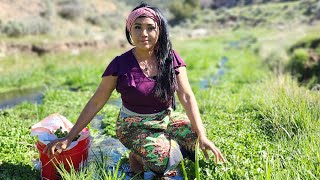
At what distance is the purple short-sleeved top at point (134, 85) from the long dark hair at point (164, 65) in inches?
2.4

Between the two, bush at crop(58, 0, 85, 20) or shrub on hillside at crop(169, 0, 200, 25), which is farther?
shrub on hillside at crop(169, 0, 200, 25)

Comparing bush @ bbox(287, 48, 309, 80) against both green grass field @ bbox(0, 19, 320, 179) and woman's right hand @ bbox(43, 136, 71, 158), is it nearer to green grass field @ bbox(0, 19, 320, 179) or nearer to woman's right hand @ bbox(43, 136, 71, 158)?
green grass field @ bbox(0, 19, 320, 179)

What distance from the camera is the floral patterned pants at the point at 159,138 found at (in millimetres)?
3553

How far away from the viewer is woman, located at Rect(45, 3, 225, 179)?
3574 millimetres

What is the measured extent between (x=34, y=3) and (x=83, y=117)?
86.7 ft

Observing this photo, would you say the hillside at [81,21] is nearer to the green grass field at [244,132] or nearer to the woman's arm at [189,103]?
the woman's arm at [189,103]

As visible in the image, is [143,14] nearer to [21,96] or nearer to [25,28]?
[21,96]

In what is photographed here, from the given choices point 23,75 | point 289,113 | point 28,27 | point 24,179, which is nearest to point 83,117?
point 24,179

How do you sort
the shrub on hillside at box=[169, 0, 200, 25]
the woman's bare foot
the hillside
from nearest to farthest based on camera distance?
1. the woman's bare foot
2. the hillside
3. the shrub on hillside at box=[169, 0, 200, 25]

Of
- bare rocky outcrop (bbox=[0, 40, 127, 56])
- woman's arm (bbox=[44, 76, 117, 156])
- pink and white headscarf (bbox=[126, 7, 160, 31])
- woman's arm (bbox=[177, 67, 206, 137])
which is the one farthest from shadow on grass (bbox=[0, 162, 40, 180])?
bare rocky outcrop (bbox=[0, 40, 127, 56])

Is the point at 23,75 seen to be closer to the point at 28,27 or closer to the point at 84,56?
the point at 84,56

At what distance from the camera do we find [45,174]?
373 centimetres

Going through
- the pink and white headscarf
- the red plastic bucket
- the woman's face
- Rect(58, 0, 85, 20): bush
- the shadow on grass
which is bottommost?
the shadow on grass

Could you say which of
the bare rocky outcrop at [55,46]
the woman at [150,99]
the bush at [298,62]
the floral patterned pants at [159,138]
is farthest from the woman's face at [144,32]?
the bare rocky outcrop at [55,46]
